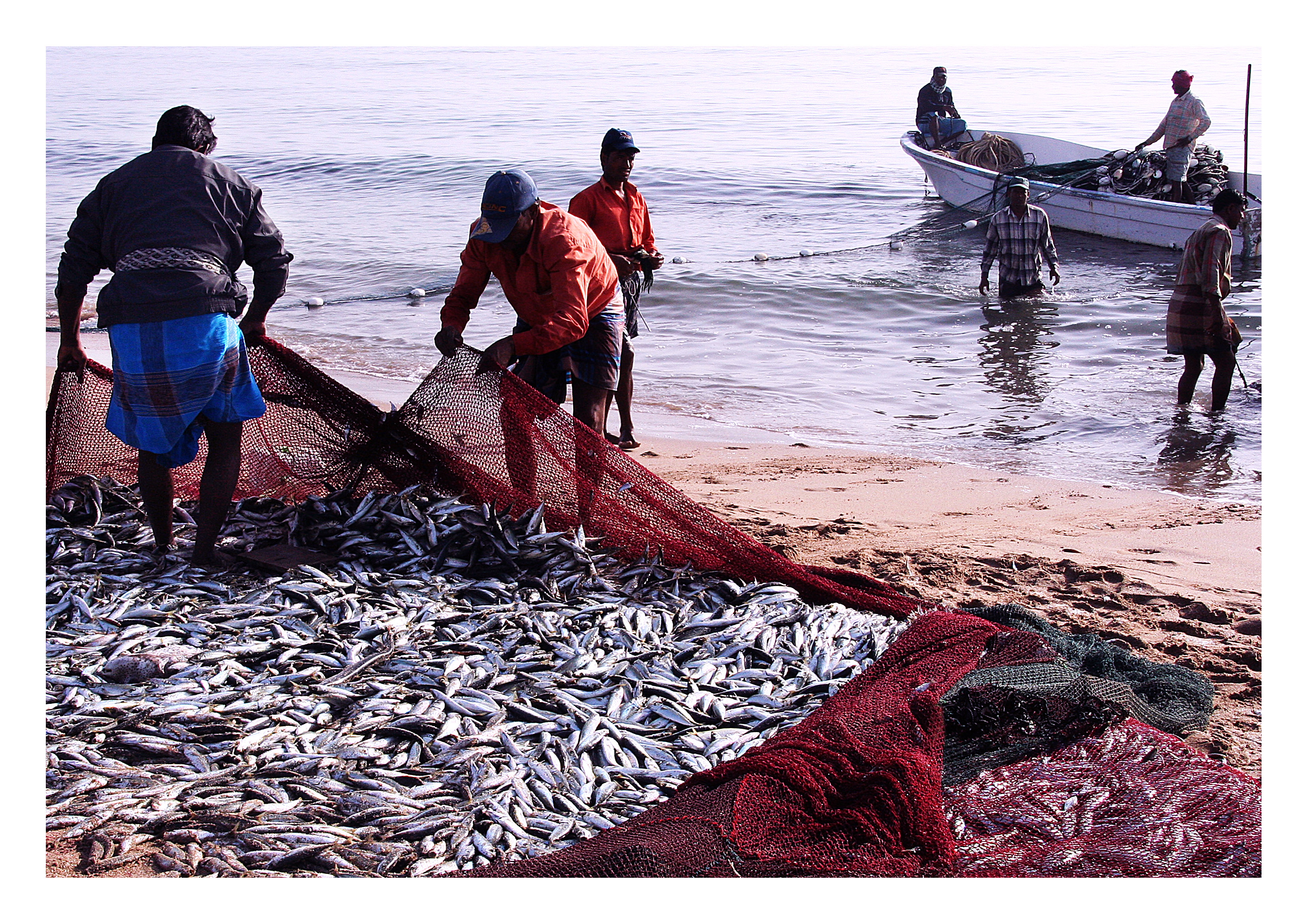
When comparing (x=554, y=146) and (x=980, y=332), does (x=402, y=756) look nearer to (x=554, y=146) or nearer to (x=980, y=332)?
(x=980, y=332)

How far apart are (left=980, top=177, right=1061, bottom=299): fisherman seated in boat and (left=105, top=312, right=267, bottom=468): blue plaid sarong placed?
1059 centimetres

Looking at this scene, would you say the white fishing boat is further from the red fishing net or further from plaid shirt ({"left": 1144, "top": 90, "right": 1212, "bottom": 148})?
the red fishing net

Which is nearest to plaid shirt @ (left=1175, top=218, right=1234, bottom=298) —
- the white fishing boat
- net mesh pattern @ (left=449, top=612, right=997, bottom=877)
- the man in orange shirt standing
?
the man in orange shirt standing

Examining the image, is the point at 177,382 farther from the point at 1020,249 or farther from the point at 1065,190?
the point at 1065,190

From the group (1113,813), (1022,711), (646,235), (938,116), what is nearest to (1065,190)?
(938,116)

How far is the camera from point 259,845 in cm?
321

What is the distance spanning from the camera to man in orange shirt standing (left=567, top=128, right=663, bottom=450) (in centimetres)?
756

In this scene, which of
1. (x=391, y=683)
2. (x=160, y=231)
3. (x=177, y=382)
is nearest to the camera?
(x=391, y=683)

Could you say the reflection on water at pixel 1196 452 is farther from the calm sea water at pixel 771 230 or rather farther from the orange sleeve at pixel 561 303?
the orange sleeve at pixel 561 303

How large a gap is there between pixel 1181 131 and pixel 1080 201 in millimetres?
2553

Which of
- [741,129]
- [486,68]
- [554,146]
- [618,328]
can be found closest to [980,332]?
[618,328]

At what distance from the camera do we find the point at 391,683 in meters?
4.20

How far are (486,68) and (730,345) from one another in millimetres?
44955

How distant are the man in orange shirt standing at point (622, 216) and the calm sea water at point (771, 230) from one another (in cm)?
244
